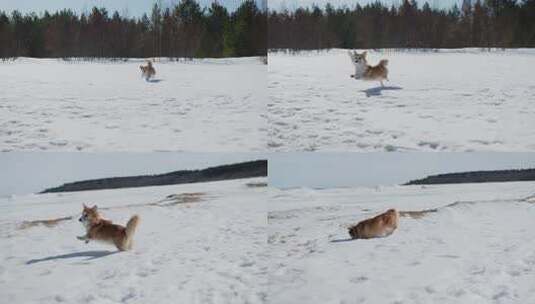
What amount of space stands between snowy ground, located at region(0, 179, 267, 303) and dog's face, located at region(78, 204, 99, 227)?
0.04 m

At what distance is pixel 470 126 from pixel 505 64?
0.26m

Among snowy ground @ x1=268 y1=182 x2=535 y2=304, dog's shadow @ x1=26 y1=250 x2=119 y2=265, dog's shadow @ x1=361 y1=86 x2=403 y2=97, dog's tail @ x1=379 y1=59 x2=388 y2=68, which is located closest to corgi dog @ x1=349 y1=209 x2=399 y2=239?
snowy ground @ x1=268 y1=182 x2=535 y2=304

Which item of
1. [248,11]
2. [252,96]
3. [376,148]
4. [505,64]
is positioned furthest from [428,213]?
[248,11]

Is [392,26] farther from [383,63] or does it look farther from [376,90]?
[376,90]

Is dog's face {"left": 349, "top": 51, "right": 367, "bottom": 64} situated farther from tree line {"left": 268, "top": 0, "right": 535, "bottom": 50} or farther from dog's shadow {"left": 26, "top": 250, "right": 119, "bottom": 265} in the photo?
dog's shadow {"left": 26, "top": 250, "right": 119, "bottom": 265}

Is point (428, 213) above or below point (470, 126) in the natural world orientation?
below

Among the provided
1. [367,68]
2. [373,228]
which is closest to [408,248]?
[373,228]

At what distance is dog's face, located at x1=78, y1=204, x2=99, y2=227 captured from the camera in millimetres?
2576

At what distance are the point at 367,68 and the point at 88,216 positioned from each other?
114cm

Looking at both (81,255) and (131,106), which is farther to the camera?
(131,106)

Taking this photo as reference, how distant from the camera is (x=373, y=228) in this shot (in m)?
2.62

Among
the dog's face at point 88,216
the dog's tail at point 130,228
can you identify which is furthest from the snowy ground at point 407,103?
the dog's face at point 88,216

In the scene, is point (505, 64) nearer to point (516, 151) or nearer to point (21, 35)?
point (516, 151)

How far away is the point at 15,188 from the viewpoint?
8.54ft
